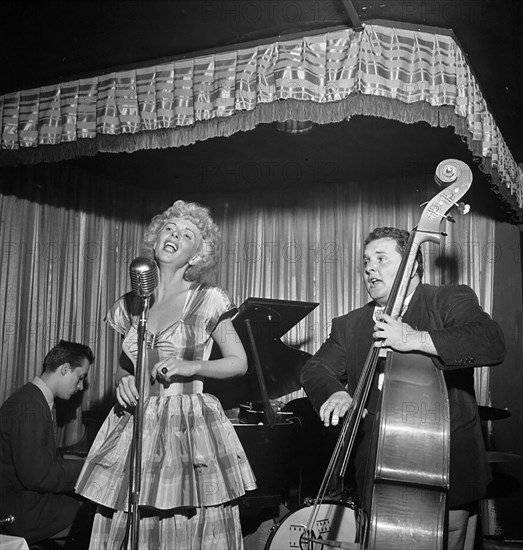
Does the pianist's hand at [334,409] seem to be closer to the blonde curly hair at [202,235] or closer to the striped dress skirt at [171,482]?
the striped dress skirt at [171,482]

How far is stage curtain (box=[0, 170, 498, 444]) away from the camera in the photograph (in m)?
5.20

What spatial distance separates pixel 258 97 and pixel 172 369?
1628mm

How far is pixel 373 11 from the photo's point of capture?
363 cm

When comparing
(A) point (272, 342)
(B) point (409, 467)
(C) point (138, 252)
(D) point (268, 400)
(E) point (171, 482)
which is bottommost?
(E) point (171, 482)

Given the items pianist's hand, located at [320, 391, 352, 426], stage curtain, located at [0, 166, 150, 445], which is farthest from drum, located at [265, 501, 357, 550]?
stage curtain, located at [0, 166, 150, 445]

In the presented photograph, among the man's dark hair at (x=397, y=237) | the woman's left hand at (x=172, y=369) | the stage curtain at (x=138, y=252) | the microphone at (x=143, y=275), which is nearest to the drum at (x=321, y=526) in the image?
the woman's left hand at (x=172, y=369)

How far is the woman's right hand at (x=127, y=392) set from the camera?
264 centimetres

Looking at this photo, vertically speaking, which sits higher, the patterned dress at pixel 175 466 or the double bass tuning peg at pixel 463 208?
the double bass tuning peg at pixel 463 208

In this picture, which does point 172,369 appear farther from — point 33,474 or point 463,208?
point 33,474

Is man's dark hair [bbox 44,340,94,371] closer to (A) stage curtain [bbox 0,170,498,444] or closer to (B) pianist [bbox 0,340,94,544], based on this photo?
(B) pianist [bbox 0,340,94,544]

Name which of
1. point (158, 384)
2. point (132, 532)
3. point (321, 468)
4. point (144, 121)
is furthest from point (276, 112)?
point (321, 468)

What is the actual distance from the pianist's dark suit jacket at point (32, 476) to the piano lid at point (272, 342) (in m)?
1.10

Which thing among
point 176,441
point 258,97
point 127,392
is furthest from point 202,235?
point 176,441

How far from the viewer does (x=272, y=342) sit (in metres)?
4.43
